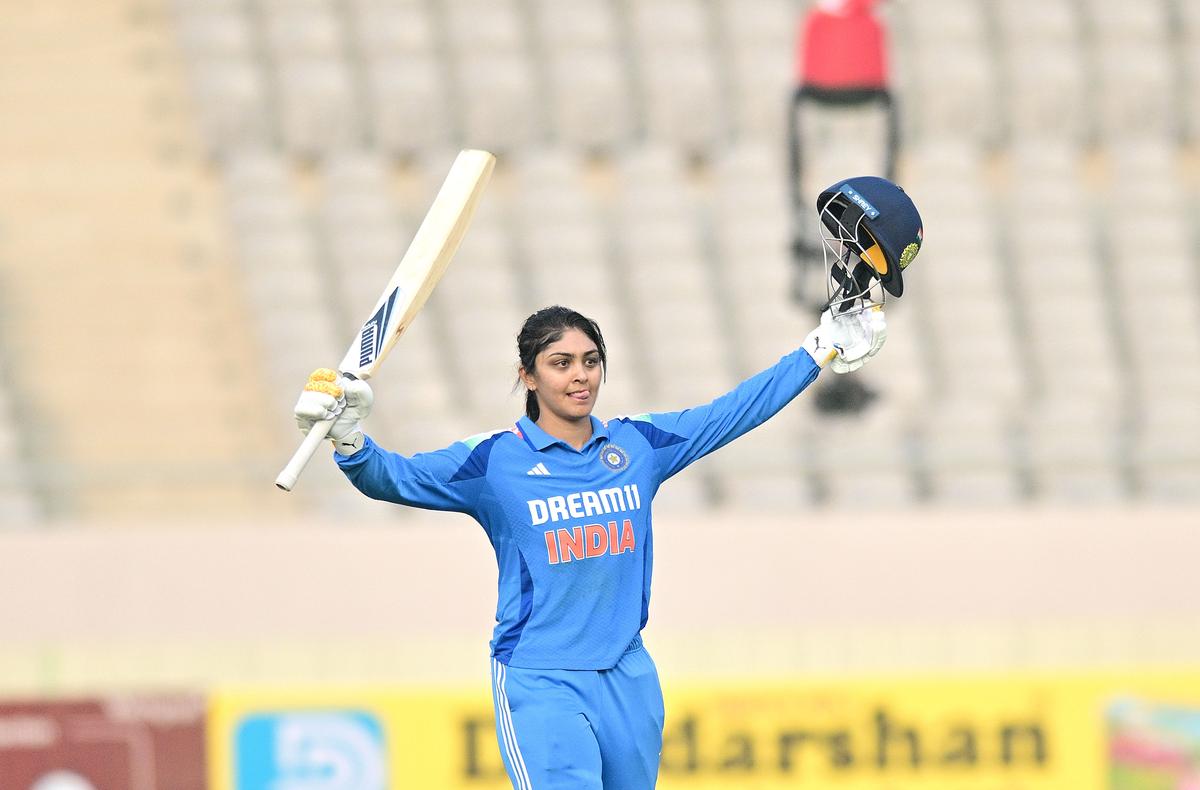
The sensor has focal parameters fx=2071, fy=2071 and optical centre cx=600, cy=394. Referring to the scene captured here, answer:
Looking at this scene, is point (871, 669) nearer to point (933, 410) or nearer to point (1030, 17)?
point (933, 410)

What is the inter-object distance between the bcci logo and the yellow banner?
10.1 ft

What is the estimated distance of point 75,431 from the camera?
35.6ft

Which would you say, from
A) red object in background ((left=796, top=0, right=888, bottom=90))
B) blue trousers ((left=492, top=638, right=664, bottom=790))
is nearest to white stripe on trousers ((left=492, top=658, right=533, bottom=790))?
blue trousers ((left=492, top=638, right=664, bottom=790))

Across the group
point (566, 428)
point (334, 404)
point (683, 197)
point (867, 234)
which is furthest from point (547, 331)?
point (683, 197)

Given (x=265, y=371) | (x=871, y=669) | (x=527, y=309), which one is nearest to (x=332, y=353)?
(x=265, y=371)

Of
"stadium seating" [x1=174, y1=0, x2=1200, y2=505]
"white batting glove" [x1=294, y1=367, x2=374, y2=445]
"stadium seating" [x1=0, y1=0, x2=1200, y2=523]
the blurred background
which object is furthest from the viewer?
"stadium seating" [x1=174, y1=0, x2=1200, y2=505]

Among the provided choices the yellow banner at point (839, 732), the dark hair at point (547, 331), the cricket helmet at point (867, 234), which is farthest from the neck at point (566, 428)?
the yellow banner at point (839, 732)

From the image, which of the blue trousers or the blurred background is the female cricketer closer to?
the blue trousers

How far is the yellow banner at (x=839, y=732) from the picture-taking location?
7105 millimetres

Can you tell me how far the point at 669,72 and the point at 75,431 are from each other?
4104mm

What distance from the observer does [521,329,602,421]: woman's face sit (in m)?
4.06

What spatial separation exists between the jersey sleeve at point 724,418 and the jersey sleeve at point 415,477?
0.41 m

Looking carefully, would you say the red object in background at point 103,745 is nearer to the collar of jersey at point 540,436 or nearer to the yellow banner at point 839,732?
the yellow banner at point 839,732

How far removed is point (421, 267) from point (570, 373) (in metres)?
0.56
